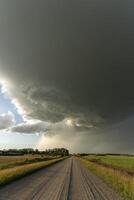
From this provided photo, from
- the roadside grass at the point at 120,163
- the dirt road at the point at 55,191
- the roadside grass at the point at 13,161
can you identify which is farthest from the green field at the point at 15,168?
the roadside grass at the point at 120,163

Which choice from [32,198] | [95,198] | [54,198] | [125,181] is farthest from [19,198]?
[125,181]

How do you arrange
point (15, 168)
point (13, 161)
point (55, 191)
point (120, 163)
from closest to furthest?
point (55, 191)
point (15, 168)
point (13, 161)
point (120, 163)

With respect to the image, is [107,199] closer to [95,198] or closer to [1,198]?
[95,198]

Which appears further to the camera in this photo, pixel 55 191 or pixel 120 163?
pixel 120 163

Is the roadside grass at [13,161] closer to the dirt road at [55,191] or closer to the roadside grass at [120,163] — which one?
the roadside grass at [120,163]

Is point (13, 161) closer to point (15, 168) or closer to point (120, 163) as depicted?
point (120, 163)

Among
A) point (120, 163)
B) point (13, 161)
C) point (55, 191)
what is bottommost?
point (55, 191)

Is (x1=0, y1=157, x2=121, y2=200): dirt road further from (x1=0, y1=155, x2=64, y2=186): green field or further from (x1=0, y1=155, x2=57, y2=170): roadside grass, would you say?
(x1=0, y1=155, x2=57, y2=170): roadside grass

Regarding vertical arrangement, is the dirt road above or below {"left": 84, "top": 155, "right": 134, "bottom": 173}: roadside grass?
below

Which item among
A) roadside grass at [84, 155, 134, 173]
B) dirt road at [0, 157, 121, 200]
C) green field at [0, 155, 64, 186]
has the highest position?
roadside grass at [84, 155, 134, 173]

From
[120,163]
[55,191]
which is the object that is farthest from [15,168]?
[120,163]

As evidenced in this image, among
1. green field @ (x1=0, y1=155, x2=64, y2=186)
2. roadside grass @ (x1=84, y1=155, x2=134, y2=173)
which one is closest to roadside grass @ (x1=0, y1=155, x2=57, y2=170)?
green field @ (x1=0, y1=155, x2=64, y2=186)

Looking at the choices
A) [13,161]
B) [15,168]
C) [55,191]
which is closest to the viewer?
[55,191]

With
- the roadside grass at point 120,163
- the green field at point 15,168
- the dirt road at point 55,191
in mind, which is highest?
the roadside grass at point 120,163
